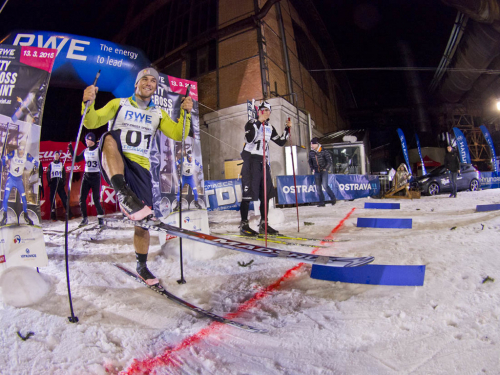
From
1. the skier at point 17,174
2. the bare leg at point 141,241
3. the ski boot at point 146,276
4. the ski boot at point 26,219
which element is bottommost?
the ski boot at point 146,276

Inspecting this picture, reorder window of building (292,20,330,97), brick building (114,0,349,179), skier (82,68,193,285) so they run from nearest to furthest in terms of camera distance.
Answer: skier (82,68,193,285), brick building (114,0,349,179), window of building (292,20,330,97)

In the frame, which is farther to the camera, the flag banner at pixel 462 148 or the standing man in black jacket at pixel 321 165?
the flag banner at pixel 462 148

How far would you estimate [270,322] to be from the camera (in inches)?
69.9

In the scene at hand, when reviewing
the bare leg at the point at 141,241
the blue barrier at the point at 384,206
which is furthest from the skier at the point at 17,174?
the blue barrier at the point at 384,206

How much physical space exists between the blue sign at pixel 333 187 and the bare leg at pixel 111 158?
785 cm

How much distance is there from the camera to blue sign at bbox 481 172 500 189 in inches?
628

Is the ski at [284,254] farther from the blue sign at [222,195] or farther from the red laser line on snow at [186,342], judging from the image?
the blue sign at [222,195]

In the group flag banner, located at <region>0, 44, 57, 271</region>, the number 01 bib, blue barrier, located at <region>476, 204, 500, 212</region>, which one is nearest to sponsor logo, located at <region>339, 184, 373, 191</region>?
blue barrier, located at <region>476, 204, 500, 212</region>

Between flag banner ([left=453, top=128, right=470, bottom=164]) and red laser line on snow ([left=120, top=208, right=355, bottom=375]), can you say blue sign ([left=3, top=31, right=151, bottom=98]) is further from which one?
flag banner ([left=453, top=128, right=470, bottom=164])

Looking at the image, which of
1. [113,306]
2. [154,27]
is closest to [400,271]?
[113,306]

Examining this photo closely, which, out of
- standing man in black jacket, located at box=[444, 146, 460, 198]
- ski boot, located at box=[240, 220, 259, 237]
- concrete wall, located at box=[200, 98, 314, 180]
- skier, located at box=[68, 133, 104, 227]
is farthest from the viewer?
concrete wall, located at box=[200, 98, 314, 180]

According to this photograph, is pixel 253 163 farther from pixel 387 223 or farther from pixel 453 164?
pixel 453 164

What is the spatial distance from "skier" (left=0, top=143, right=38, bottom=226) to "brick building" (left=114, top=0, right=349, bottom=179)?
10206 mm

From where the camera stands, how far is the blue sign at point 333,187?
1025cm
